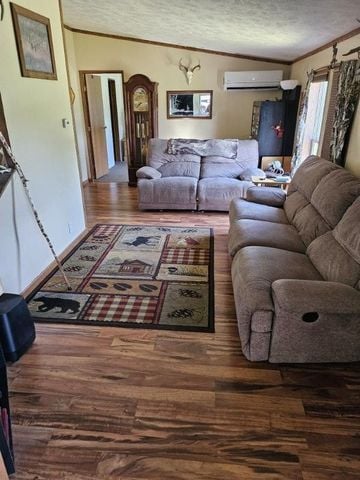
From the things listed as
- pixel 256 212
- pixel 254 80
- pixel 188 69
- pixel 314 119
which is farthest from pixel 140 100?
pixel 256 212

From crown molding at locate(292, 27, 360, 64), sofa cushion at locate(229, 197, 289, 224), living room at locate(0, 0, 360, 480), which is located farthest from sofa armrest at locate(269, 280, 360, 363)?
crown molding at locate(292, 27, 360, 64)

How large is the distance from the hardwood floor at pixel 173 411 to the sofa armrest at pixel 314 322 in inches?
4.2

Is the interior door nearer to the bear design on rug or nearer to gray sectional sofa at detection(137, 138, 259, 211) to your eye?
gray sectional sofa at detection(137, 138, 259, 211)

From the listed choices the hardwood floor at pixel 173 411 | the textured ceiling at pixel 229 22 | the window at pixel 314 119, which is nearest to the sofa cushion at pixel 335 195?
the hardwood floor at pixel 173 411

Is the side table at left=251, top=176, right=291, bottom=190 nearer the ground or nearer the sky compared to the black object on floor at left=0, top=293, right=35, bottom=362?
nearer the sky

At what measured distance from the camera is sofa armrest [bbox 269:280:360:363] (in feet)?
5.71

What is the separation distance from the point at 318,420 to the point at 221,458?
0.53 metres

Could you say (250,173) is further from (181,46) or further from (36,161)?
(36,161)

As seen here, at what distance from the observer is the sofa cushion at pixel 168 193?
179 inches

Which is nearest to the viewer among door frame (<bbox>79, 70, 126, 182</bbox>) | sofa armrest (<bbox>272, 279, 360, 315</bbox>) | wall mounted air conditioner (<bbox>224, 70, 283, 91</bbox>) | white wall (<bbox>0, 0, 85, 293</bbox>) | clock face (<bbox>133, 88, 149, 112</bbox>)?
sofa armrest (<bbox>272, 279, 360, 315</bbox>)

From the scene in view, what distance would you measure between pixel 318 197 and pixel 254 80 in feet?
11.9

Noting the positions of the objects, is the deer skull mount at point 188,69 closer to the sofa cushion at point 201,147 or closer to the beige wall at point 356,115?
the sofa cushion at point 201,147

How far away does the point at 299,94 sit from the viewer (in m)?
4.98

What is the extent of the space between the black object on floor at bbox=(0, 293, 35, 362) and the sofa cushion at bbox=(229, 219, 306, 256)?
158cm
